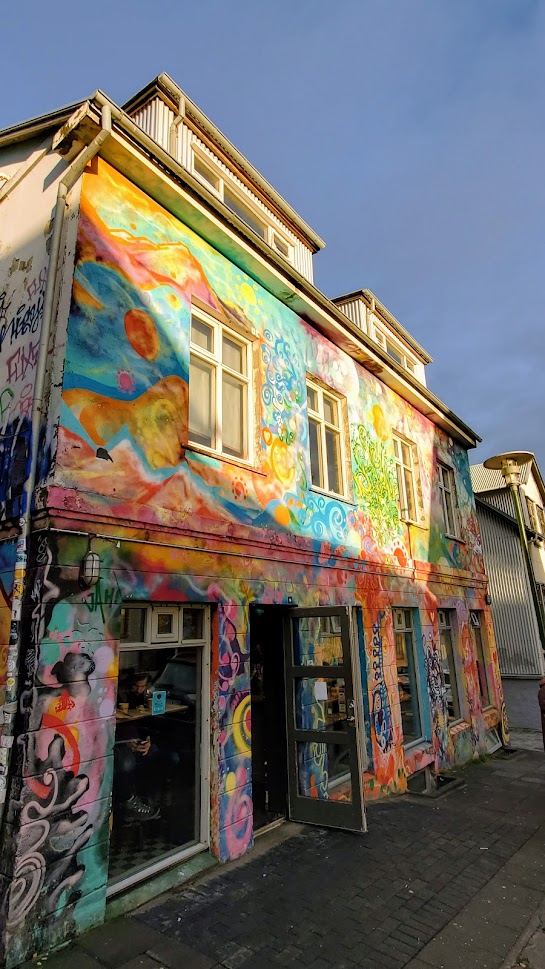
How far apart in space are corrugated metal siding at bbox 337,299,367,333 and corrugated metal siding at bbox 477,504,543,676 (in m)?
9.58

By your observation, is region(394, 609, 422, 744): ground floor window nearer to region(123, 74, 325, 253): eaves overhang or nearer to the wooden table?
the wooden table

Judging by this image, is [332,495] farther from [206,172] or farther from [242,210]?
[206,172]

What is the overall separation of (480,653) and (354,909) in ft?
30.1

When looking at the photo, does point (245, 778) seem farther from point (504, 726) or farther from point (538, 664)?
point (538, 664)

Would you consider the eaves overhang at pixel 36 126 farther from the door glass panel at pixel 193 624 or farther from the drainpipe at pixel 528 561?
the drainpipe at pixel 528 561

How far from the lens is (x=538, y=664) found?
1590cm

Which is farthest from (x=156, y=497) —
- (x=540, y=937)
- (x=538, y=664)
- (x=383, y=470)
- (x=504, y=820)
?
(x=538, y=664)

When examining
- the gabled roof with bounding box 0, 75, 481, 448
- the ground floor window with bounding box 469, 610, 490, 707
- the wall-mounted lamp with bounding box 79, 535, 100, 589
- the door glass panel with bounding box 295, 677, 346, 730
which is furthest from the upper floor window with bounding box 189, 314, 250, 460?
the ground floor window with bounding box 469, 610, 490, 707

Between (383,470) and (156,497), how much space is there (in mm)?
5503

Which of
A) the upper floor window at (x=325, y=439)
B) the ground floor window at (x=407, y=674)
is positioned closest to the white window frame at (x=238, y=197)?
the upper floor window at (x=325, y=439)

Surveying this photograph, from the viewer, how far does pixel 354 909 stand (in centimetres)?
444

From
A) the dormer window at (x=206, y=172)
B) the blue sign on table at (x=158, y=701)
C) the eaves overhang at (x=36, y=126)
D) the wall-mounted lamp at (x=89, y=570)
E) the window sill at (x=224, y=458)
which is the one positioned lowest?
the blue sign on table at (x=158, y=701)

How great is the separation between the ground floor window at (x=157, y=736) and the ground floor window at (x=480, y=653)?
337 inches

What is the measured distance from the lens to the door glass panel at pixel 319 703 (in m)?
6.66
